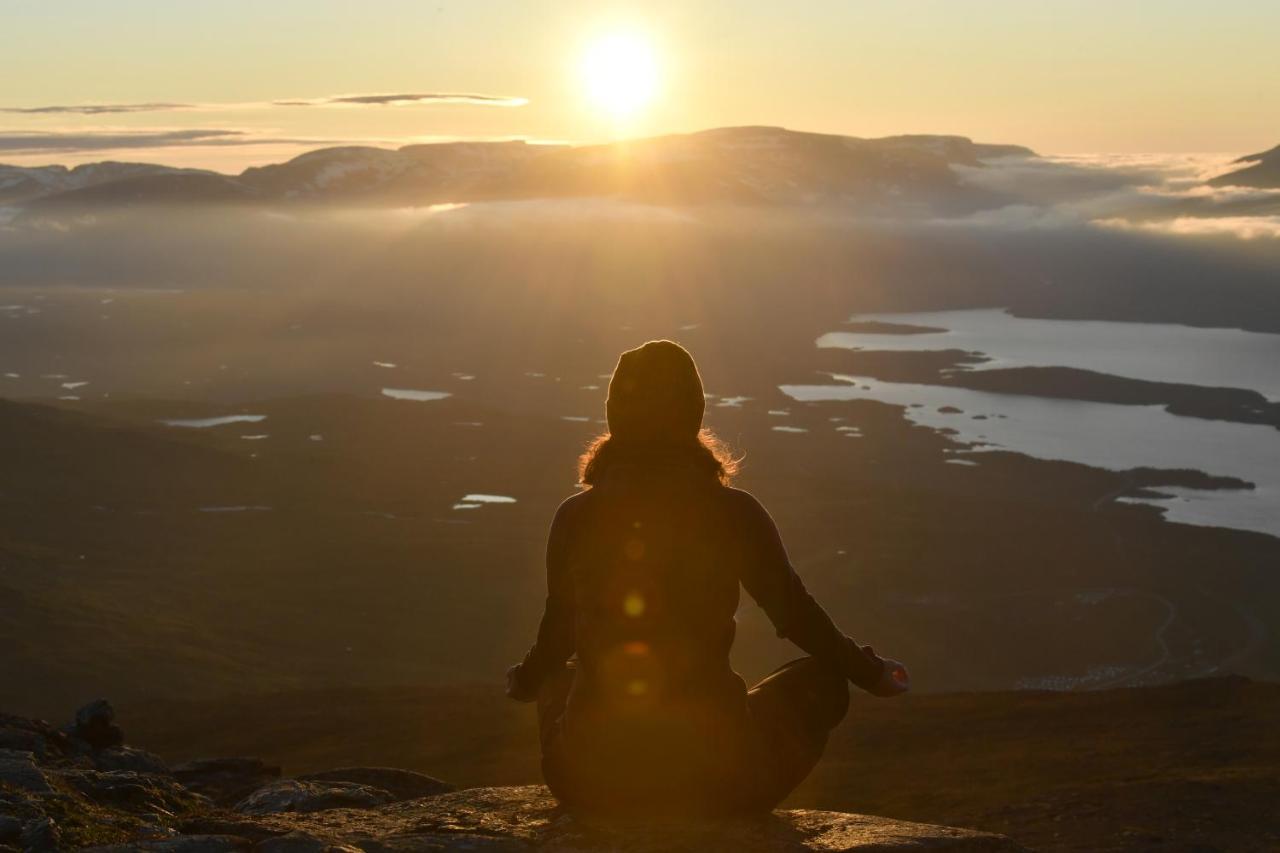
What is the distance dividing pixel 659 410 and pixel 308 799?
543cm

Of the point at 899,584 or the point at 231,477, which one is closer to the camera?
the point at 899,584

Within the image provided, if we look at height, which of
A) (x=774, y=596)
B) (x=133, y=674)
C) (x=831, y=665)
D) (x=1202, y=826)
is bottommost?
(x=133, y=674)

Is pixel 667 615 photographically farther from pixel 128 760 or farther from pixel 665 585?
pixel 128 760

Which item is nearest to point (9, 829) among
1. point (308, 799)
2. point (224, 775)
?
point (308, 799)

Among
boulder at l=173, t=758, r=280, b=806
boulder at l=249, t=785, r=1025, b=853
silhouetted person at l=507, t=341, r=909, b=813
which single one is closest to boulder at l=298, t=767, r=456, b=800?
boulder at l=173, t=758, r=280, b=806

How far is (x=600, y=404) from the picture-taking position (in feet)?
645

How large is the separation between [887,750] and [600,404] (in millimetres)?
171081

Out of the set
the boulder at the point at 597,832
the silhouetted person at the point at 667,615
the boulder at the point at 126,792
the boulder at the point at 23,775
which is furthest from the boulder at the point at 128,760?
the silhouetted person at the point at 667,615

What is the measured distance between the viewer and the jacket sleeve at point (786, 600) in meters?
5.84

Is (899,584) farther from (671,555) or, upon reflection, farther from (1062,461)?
(671,555)

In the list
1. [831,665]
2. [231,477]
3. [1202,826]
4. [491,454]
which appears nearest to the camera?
[831,665]

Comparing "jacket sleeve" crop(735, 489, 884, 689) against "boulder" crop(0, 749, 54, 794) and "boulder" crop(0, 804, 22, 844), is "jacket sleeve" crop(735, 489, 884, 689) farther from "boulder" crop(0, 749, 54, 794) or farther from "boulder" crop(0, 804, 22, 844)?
"boulder" crop(0, 749, 54, 794)

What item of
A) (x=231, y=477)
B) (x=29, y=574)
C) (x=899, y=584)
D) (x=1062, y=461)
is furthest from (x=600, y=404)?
(x=29, y=574)

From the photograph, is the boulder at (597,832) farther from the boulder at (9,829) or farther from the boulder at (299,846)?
the boulder at (9,829)
